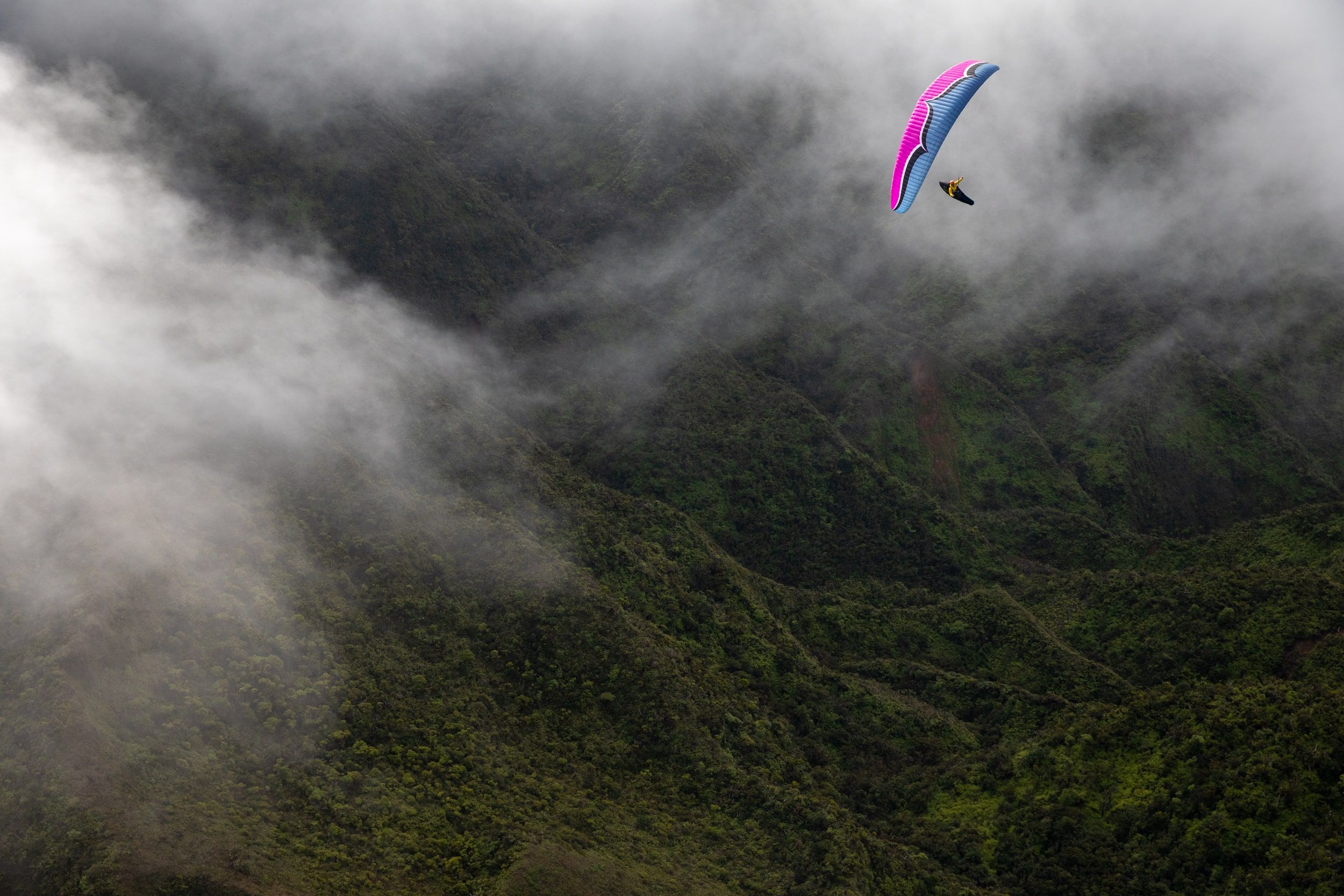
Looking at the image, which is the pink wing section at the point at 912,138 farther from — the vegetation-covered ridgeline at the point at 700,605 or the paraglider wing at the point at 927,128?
the vegetation-covered ridgeline at the point at 700,605

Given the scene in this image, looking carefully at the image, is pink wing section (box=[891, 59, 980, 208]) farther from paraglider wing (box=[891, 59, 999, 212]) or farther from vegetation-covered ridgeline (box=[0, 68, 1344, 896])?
vegetation-covered ridgeline (box=[0, 68, 1344, 896])

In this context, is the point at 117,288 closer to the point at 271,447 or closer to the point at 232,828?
the point at 271,447

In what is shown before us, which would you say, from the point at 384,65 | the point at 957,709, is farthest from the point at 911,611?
the point at 384,65

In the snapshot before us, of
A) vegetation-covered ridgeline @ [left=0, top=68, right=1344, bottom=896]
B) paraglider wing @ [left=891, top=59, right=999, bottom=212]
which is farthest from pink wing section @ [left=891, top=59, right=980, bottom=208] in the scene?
vegetation-covered ridgeline @ [left=0, top=68, right=1344, bottom=896]

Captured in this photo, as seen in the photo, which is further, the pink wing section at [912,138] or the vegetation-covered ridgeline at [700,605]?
the pink wing section at [912,138]

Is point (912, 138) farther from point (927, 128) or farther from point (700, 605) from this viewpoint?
point (700, 605)

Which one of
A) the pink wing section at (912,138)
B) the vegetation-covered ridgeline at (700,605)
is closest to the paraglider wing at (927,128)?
the pink wing section at (912,138)

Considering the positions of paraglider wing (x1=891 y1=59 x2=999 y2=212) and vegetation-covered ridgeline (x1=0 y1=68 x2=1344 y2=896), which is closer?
vegetation-covered ridgeline (x1=0 y1=68 x2=1344 y2=896)
